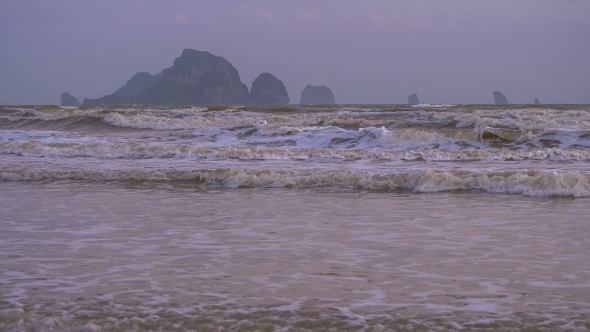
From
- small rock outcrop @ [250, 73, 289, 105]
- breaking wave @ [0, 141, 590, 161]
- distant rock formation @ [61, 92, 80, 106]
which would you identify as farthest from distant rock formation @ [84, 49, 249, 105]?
breaking wave @ [0, 141, 590, 161]

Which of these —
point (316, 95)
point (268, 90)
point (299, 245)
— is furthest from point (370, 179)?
point (316, 95)

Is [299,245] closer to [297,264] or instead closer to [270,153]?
[297,264]

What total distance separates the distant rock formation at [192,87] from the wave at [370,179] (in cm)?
8732

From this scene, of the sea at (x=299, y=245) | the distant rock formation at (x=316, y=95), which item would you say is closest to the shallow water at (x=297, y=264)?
the sea at (x=299, y=245)

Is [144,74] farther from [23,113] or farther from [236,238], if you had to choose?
[236,238]

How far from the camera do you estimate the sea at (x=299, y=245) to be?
369 cm

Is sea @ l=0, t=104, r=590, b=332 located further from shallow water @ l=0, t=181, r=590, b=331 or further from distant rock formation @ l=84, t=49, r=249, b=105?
distant rock formation @ l=84, t=49, r=249, b=105

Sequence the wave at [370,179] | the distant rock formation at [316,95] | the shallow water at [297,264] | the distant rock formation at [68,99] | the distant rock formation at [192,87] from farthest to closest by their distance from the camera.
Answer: the distant rock formation at [316,95] → the distant rock formation at [68,99] → the distant rock formation at [192,87] → the wave at [370,179] → the shallow water at [297,264]

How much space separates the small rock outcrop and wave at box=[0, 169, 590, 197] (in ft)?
355

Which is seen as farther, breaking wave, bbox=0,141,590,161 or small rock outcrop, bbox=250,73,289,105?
small rock outcrop, bbox=250,73,289,105

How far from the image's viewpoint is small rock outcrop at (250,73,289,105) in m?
120

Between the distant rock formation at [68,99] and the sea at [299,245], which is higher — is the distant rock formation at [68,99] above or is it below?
above

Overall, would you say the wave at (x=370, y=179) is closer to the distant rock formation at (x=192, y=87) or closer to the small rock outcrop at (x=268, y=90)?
the distant rock formation at (x=192, y=87)

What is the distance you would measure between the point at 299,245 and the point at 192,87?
10671cm
